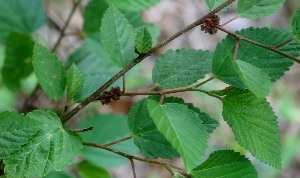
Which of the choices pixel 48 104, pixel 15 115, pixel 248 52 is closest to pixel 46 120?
pixel 15 115

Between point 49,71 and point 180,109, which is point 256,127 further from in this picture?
point 49,71

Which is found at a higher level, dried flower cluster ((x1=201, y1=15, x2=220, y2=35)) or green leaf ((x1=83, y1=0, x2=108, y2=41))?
green leaf ((x1=83, y1=0, x2=108, y2=41))

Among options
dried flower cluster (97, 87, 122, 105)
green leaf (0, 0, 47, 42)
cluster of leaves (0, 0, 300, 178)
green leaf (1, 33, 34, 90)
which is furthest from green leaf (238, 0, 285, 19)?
green leaf (0, 0, 47, 42)

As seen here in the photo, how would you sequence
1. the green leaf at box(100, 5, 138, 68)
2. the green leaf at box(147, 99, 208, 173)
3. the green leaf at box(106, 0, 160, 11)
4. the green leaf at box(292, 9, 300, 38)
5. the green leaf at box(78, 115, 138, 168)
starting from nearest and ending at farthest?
1. the green leaf at box(147, 99, 208, 173)
2. the green leaf at box(292, 9, 300, 38)
3. the green leaf at box(100, 5, 138, 68)
4. the green leaf at box(106, 0, 160, 11)
5. the green leaf at box(78, 115, 138, 168)

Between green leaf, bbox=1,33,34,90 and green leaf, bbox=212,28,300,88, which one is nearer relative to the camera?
green leaf, bbox=212,28,300,88

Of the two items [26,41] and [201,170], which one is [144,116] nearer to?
[201,170]

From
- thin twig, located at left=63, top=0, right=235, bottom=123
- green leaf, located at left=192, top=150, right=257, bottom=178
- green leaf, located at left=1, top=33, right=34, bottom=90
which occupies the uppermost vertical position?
green leaf, located at left=1, top=33, right=34, bottom=90

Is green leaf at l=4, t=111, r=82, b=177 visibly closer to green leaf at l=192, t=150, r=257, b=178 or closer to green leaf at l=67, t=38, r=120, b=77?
green leaf at l=192, t=150, r=257, b=178

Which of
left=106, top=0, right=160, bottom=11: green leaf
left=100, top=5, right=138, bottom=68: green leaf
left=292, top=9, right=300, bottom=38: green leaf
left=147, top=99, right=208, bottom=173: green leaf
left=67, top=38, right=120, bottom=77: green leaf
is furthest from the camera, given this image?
left=67, top=38, right=120, bottom=77: green leaf
